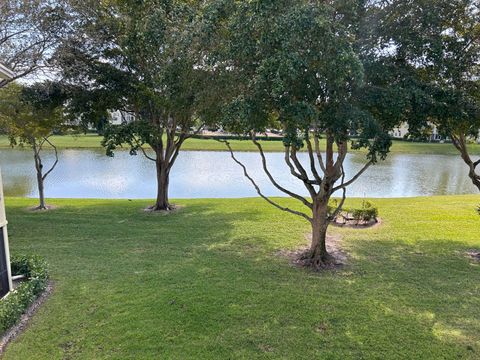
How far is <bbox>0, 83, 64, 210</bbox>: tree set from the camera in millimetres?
12148

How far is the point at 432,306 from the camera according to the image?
22.0 feet

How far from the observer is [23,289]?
641 centimetres

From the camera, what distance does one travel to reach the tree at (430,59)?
691 centimetres

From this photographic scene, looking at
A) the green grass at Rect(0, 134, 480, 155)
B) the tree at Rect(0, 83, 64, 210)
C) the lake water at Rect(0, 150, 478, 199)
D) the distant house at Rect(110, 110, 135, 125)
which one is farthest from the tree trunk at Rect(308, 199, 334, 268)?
the green grass at Rect(0, 134, 480, 155)

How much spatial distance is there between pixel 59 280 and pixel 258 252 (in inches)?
176

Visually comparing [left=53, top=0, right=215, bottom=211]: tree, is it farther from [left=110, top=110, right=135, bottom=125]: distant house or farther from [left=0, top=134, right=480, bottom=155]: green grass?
[left=0, top=134, right=480, bottom=155]: green grass

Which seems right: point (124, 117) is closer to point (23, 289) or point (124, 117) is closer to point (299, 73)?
point (23, 289)

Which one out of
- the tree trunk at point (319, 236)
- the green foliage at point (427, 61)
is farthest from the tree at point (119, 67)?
the green foliage at point (427, 61)

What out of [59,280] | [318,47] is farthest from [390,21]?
[59,280]

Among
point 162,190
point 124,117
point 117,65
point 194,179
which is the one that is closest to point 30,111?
point 124,117

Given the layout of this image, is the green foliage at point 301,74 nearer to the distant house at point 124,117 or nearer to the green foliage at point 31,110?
the distant house at point 124,117

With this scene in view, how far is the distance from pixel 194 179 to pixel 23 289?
18.5 m

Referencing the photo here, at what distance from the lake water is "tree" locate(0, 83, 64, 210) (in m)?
6.34

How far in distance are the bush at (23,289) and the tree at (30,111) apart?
616 centimetres
